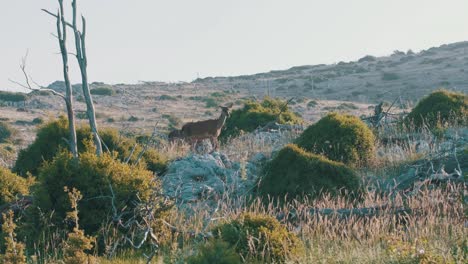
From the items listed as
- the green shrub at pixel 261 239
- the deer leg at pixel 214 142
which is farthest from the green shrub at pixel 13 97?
the green shrub at pixel 261 239

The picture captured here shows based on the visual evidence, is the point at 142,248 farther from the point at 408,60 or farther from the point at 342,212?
the point at 408,60

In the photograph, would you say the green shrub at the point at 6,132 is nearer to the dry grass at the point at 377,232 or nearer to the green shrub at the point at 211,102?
the green shrub at the point at 211,102

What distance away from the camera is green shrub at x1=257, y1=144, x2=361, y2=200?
10.4m

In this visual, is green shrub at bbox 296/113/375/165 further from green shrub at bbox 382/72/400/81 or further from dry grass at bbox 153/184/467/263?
green shrub at bbox 382/72/400/81

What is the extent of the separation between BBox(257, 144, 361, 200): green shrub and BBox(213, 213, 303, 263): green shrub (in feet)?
10.3

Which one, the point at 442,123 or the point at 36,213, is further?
the point at 442,123

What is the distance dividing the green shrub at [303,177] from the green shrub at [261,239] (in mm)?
3131

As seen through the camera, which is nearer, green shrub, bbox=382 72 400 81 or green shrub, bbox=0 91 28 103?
green shrub, bbox=0 91 28 103

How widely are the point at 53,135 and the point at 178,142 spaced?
14.5 feet

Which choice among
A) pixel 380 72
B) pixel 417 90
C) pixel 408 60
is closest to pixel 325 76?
pixel 380 72

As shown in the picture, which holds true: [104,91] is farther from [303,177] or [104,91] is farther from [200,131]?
[303,177]

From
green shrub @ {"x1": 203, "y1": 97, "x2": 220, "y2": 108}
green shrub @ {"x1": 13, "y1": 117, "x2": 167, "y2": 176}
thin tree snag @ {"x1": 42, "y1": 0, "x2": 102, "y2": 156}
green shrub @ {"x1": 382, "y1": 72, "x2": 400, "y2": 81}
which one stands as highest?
thin tree snag @ {"x1": 42, "y1": 0, "x2": 102, "y2": 156}

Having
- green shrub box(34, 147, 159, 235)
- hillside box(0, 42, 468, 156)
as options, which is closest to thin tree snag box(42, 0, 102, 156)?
green shrub box(34, 147, 159, 235)

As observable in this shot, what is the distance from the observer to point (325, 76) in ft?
189
